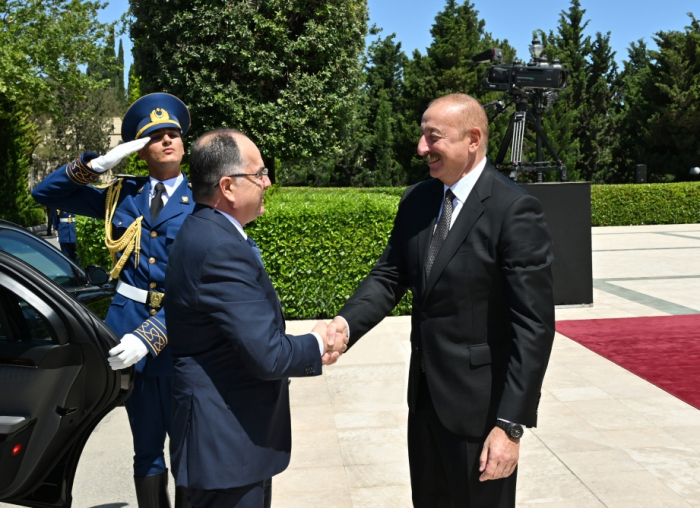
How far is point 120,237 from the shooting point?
340 cm

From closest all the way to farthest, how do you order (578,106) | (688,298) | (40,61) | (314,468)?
(314,468) < (688,298) < (40,61) < (578,106)

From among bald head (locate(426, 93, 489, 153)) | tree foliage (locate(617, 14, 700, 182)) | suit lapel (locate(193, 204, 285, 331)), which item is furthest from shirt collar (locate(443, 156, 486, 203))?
tree foliage (locate(617, 14, 700, 182))

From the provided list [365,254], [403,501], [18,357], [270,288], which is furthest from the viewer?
[365,254]

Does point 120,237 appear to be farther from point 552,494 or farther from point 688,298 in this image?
point 688,298

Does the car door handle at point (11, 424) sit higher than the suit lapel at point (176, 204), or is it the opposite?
the suit lapel at point (176, 204)

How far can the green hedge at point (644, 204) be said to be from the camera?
23938mm

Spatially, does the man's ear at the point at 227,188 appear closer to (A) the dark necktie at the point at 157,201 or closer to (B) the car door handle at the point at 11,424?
(A) the dark necktie at the point at 157,201

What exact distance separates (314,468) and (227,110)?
46.0 feet

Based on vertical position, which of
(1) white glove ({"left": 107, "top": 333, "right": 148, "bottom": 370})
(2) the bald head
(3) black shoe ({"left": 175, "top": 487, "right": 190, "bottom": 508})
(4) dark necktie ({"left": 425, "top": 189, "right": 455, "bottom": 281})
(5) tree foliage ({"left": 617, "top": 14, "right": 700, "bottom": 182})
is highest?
(5) tree foliage ({"left": 617, "top": 14, "right": 700, "bottom": 182})

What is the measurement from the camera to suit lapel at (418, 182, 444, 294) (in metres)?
2.76

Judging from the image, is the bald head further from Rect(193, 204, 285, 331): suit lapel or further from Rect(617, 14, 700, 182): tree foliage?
Rect(617, 14, 700, 182): tree foliage

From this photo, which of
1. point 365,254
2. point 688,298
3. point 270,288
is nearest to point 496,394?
point 270,288

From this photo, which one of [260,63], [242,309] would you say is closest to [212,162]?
[242,309]

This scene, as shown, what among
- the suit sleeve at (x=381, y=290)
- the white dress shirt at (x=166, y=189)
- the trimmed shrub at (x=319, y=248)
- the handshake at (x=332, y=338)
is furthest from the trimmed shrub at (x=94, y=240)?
the handshake at (x=332, y=338)
